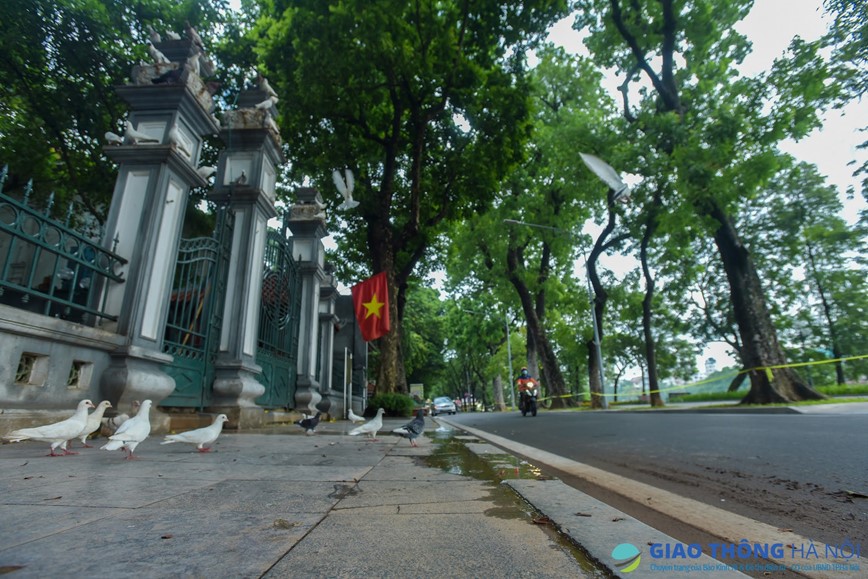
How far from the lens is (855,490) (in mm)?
2746

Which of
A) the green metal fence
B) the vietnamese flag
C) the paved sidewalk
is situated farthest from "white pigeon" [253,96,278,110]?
the paved sidewalk

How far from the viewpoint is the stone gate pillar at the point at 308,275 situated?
420 inches

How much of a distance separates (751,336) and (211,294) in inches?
524

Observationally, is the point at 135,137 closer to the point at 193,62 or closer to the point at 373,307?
the point at 193,62

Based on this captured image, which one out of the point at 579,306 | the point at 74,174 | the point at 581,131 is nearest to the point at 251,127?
the point at 74,174

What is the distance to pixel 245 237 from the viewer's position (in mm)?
7715

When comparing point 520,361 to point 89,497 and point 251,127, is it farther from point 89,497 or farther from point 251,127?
point 89,497

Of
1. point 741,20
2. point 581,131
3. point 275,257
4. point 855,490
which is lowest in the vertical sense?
point 855,490

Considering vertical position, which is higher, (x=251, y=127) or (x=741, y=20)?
(x=741, y=20)

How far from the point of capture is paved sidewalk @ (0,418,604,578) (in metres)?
1.33

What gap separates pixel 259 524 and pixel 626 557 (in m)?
1.36

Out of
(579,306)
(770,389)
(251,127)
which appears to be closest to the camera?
(251,127)

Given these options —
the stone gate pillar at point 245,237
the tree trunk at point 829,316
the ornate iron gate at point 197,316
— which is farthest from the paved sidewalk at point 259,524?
the tree trunk at point 829,316

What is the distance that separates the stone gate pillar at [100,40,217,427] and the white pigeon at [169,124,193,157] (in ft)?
0.04
